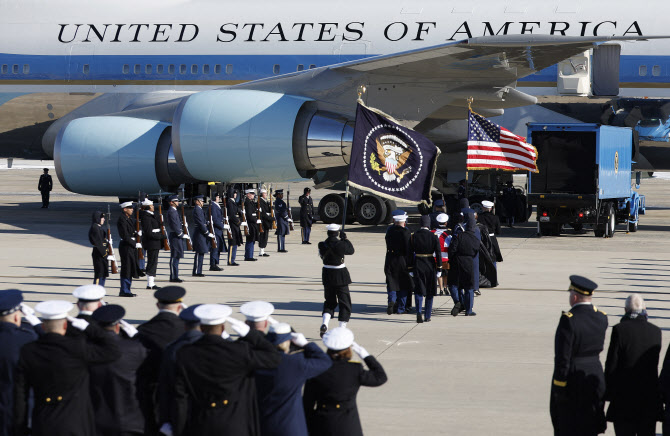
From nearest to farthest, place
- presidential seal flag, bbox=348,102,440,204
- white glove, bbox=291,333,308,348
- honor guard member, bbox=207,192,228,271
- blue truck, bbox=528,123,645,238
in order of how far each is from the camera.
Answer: white glove, bbox=291,333,308,348
presidential seal flag, bbox=348,102,440,204
honor guard member, bbox=207,192,228,271
blue truck, bbox=528,123,645,238

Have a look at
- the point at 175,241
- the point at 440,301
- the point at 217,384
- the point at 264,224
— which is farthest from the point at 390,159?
the point at 217,384

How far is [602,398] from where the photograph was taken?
7.72 metres

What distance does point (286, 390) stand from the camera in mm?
6598

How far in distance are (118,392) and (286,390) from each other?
1.25 meters

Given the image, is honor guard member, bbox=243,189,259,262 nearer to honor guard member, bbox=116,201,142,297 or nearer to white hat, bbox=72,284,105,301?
honor guard member, bbox=116,201,142,297

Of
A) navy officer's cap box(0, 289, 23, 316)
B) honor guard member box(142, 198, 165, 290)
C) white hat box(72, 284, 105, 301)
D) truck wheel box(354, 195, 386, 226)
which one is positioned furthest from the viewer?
truck wheel box(354, 195, 386, 226)

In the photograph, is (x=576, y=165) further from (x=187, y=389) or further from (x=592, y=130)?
(x=187, y=389)

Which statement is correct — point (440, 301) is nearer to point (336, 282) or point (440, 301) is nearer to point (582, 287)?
point (336, 282)

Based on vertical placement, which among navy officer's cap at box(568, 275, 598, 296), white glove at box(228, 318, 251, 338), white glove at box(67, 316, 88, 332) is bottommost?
white glove at box(67, 316, 88, 332)

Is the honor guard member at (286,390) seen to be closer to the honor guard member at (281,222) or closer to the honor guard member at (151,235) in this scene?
the honor guard member at (151,235)

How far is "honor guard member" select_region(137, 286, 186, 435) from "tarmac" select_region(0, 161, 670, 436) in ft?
7.11

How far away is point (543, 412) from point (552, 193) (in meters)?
16.3

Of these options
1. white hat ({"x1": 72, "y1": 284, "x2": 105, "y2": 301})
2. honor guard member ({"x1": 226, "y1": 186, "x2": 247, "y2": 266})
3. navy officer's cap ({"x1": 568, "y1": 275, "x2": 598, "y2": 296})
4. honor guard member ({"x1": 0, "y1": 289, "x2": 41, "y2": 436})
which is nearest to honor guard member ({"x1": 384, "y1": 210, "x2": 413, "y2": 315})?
navy officer's cap ({"x1": 568, "y1": 275, "x2": 598, "y2": 296})

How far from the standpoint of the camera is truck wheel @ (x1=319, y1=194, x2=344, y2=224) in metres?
27.3
